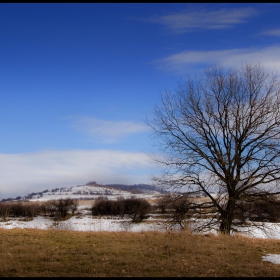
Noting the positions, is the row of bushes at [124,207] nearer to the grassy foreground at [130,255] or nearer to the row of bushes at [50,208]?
the row of bushes at [50,208]

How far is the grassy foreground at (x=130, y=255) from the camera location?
26.3 feet

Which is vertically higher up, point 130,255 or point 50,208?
point 130,255

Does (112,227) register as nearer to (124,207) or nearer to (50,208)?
(124,207)

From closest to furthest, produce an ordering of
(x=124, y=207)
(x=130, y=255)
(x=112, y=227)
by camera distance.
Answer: (x=130, y=255) → (x=112, y=227) → (x=124, y=207)

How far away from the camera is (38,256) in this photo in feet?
30.6

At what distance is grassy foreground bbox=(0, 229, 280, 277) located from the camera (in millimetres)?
8031

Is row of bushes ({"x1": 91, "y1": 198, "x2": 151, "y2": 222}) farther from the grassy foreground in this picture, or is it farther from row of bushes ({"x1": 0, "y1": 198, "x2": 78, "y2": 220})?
the grassy foreground

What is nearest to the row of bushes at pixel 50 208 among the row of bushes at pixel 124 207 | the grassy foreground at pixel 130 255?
the row of bushes at pixel 124 207

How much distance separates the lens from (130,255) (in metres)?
9.40

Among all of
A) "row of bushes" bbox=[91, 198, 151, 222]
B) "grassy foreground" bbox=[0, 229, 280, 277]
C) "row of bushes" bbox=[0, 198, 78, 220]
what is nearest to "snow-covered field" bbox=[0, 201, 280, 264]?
"grassy foreground" bbox=[0, 229, 280, 277]

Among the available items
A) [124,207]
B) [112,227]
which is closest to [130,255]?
[112,227]

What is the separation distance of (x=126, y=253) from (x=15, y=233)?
18.6 feet

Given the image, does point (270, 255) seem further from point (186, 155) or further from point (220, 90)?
point (220, 90)

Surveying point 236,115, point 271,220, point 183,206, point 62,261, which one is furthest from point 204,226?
point 62,261
